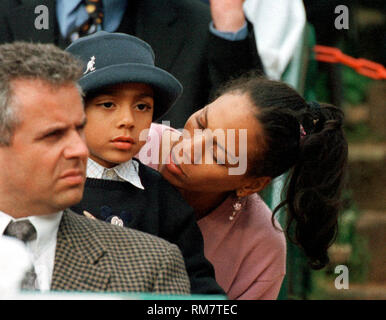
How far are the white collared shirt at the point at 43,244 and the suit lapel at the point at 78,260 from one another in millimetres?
15

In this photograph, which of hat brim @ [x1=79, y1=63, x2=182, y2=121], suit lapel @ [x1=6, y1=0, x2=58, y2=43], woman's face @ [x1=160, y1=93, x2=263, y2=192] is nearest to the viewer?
hat brim @ [x1=79, y1=63, x2=182, y2=121]

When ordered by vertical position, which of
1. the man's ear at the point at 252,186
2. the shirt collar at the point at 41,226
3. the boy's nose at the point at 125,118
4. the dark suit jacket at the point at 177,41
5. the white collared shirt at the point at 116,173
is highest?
the dark suit jacket at the point at 177,41

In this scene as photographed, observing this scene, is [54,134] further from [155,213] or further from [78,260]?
[155,213]

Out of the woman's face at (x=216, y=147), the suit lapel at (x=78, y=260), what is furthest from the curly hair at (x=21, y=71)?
the woman's face at (x=216, y=147)

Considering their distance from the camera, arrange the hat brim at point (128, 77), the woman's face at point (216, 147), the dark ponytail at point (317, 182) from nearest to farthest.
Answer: the hat brim at point (128, 77) < the woman's face at point (216, 147) < the dark ponytail at point (317, 182)

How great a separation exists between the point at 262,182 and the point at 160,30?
74cm

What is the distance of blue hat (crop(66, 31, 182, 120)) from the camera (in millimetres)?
2482

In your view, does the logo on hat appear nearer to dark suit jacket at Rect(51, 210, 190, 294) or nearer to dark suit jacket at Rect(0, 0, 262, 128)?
dark suit jacket at Rect(51, 210, 190, 294)

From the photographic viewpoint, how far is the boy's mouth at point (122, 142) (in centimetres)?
250

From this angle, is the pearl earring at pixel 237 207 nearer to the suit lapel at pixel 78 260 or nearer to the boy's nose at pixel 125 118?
the boy's nose at pixel 125 118

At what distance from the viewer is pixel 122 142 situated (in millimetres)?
2510

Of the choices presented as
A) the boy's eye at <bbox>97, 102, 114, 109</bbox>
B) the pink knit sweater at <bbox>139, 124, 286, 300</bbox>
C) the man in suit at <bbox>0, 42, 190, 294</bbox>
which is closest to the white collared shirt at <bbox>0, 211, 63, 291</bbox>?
the man in suit at <bbox>0, 42, 190, 294</bbox>

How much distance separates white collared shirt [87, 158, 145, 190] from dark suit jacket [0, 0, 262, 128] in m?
0.70
